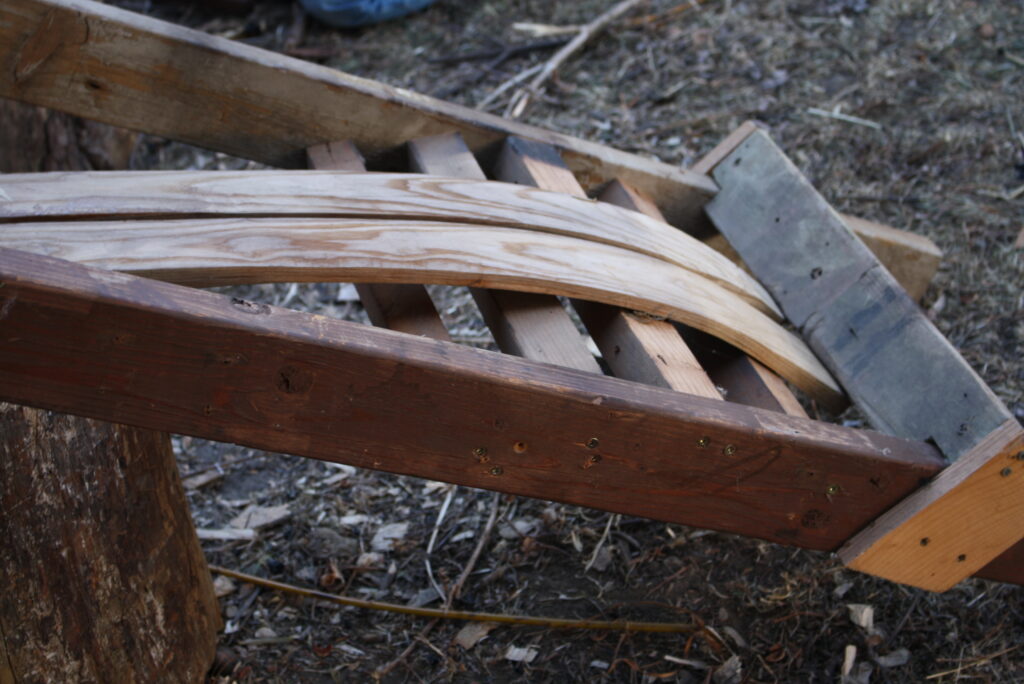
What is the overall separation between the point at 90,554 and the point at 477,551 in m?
1.17

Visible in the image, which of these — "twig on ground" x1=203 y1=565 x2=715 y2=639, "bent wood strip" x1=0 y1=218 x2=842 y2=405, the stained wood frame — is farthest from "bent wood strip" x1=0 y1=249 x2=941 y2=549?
"twig on ground" x1=203 y1=565 x2=715 y2=639

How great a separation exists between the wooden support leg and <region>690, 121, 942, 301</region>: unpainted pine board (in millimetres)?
1790

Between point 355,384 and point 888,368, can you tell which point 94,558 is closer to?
point 355,384

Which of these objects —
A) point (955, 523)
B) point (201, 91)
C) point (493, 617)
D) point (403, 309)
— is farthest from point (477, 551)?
point (201, 91)

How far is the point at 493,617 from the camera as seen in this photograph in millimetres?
2736

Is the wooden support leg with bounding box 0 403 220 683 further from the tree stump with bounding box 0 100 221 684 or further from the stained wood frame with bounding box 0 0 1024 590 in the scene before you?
the stained wood frame with bounding box 0 0 1024 590

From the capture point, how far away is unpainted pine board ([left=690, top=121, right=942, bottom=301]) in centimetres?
303

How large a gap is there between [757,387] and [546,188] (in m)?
0.77

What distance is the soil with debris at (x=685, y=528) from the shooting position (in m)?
2.62

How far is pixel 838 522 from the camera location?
2.11 m

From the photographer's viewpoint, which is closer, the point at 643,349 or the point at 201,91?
the point at 643,349

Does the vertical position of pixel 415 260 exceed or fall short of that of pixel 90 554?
it exceeds it

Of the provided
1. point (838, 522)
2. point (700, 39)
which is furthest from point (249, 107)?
point (700, 39)

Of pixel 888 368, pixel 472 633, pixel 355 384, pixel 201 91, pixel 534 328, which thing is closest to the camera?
pixel 355 384
